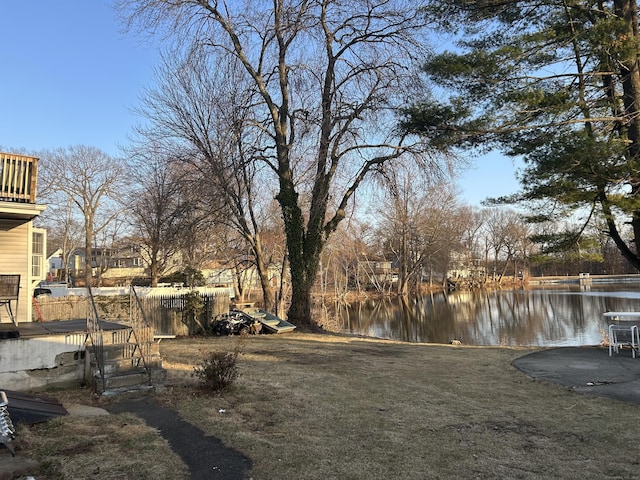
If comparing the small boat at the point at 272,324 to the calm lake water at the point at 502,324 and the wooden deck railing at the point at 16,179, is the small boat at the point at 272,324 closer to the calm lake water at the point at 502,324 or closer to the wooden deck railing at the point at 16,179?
the calm lake water at the point at 502,324

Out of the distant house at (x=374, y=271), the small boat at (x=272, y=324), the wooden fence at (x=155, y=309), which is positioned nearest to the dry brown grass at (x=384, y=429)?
the small boat at (x=272, y=324)

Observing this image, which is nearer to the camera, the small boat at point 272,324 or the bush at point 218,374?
the bush at point 218,374

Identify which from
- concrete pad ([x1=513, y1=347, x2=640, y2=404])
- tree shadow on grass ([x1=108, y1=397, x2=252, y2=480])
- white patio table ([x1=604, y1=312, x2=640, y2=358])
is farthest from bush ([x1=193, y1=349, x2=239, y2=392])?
white patio table ([x1=604, y1=312, x2=640, y2=358])

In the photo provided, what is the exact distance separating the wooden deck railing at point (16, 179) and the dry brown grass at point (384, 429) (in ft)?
14.4

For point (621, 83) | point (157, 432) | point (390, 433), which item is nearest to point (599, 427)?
point (390, 433)

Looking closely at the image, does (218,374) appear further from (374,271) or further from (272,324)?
(374,271)

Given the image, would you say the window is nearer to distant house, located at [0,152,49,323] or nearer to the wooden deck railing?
distant house, located at [0,152,49,323]

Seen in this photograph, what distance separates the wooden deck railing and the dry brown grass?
14.4 ft

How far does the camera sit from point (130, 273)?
180 feet

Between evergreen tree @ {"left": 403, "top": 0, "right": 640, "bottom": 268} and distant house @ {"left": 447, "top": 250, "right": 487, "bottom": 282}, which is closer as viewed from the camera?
evergreen tree @ {"left": 403, "top": 0, "right": 640, "bottom": 268}

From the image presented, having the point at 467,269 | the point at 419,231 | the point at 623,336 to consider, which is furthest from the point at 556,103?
the point at 467,269

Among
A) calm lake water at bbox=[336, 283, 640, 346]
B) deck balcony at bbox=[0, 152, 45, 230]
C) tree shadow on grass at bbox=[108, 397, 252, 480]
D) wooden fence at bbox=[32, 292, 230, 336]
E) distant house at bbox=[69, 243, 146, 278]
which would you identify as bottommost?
calm lake water at bbox=[336, 283, 640, 346]

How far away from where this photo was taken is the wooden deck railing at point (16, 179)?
872 cm

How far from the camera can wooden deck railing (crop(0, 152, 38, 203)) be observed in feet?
28.6
